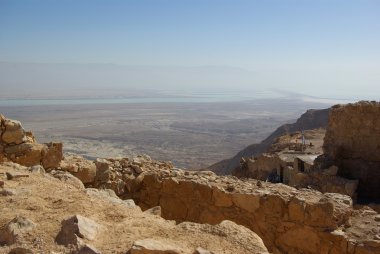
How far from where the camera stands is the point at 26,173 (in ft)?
18.3

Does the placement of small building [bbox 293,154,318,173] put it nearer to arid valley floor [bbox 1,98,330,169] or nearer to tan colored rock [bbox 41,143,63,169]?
tan colored rock [bbox 41,143,63,169]

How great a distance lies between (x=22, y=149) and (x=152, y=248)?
14.9 feet

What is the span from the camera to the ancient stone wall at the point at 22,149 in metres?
6.88

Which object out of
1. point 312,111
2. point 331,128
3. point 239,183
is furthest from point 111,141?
point 239,183

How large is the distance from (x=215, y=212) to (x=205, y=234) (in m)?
2.93

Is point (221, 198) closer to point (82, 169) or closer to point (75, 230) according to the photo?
point (82, 169)

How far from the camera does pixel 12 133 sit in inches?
272

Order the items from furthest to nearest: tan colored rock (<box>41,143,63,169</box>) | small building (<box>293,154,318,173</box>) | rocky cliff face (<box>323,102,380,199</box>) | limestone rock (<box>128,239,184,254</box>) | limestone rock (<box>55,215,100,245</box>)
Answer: small building (<box>293,154,318,173</box>), rocky cliff face (<box>323,102,380,199</box>), tan colored rock (<box>41,143,63,169</box>), limestone rock (<box>55,215,100,245</box>), limestone rock (<box>128,239,184,254</box>)

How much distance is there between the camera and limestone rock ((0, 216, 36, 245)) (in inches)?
140

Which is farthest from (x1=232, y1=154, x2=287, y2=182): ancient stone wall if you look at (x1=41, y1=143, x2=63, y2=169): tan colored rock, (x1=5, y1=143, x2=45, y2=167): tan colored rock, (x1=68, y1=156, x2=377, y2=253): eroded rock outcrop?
(x1=5, y1=143, x2=45, y2=167): tan colored rock


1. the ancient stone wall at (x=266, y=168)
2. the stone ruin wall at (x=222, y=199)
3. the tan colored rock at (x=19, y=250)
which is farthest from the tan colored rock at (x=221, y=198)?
the ancient stone wall at (x=266, y=168)

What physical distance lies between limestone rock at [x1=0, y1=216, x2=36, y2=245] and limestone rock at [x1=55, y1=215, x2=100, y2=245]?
0.31m

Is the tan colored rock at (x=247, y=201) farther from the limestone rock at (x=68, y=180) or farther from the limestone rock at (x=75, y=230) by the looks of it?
the limestone rock at (x=75, y=230)

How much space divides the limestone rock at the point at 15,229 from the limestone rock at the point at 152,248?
1.04 metres
